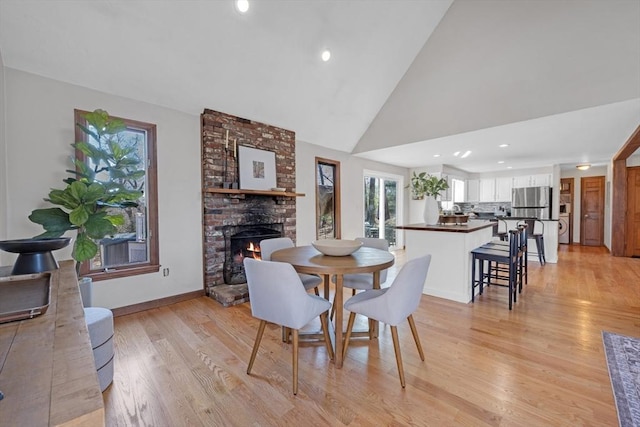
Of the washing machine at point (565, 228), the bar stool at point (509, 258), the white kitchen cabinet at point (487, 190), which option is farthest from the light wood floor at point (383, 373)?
Answer: the washing machine at point (565, 228)

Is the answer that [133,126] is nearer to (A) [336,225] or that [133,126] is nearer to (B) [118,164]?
(B) [118,164]

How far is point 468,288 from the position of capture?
341cm

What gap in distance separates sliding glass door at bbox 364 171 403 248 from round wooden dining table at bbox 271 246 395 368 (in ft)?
13.4

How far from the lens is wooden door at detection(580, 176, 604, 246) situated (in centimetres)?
755

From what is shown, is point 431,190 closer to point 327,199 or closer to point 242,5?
point 327,199

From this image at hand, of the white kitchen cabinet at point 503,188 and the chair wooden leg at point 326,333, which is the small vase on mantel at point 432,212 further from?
the white kitchen cabinet at point 503,188

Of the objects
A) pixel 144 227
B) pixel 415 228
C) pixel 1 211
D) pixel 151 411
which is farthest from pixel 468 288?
pixel 1 211

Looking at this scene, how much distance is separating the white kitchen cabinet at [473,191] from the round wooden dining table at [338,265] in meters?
6.88

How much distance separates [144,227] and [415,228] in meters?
3.40

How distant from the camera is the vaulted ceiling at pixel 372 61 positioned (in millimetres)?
2492

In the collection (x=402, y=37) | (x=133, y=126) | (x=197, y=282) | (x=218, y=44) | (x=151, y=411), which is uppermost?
(x=402, y=37)

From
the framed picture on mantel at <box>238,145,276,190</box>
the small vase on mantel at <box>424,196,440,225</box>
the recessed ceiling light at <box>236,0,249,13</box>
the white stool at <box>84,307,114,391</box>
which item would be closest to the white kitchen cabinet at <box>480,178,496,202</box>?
the small vase on mantel at <box>424,196,440,225</box>

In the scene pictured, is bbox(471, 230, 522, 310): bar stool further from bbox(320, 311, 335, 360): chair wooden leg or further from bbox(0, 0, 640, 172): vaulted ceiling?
bbox(320, 311, 335, 360): chair wooden leg

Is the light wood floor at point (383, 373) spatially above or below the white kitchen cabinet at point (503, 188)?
below
